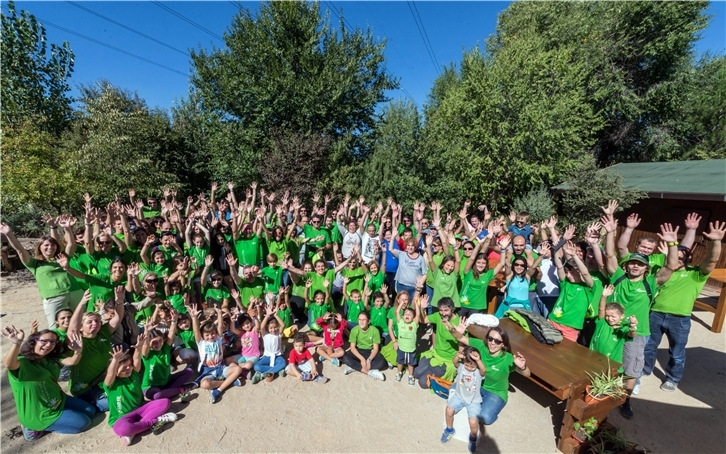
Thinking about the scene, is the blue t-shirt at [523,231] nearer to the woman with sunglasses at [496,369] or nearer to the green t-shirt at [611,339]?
the green t-shirt at [611,339]

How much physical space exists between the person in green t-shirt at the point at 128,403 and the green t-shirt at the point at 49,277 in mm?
1895

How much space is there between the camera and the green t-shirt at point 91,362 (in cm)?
399

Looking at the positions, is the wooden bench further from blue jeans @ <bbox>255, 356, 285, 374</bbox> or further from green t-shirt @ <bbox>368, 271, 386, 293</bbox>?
blue jeans @ <bbox>255, 356, 285, 374</bbox>

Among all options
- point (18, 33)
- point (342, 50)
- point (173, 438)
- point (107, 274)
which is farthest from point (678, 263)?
point (18, 33)

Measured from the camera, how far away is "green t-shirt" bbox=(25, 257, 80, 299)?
4652 millimetres

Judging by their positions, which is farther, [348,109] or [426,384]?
[348,109]

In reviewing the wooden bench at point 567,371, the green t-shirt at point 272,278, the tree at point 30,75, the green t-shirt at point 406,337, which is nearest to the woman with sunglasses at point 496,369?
the wooden bench at point 567,371

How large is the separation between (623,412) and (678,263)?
6.69 ft

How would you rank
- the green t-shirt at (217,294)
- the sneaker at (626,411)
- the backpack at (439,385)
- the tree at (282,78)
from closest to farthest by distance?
the sneaker at (626,411), the backpack at (439,385), the green t-shirt at (217,294), the tree at (282,78)

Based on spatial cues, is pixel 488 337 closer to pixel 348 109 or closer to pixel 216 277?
pixel 216 277

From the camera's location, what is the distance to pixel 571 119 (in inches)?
449

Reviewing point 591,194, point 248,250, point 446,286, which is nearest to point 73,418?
point 248,250

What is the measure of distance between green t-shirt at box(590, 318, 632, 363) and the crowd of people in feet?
0.07

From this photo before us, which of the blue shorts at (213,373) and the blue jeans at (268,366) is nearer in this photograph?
the blue shorts at (213,373)
